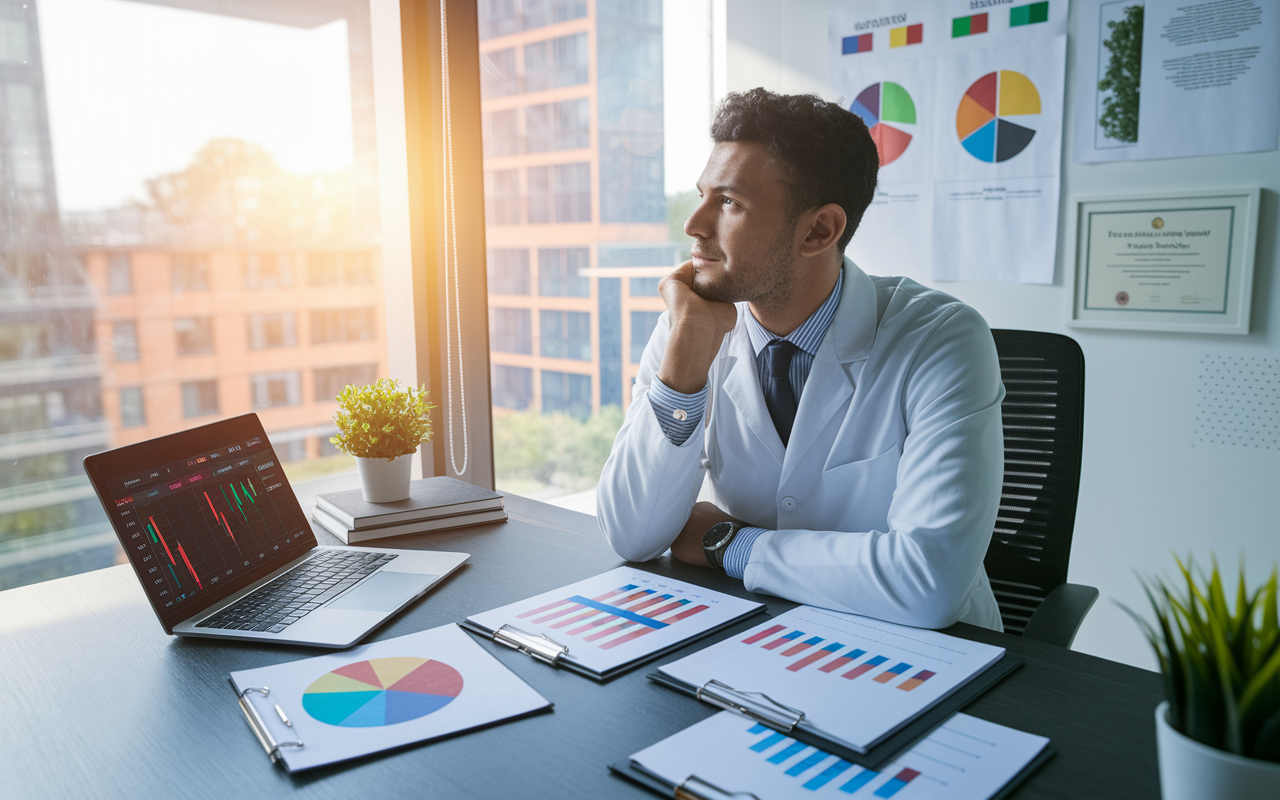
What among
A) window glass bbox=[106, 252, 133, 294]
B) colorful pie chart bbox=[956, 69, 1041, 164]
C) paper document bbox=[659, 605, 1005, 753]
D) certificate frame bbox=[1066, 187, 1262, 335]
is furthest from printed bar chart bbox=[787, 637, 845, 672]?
colorful pie chart bbox=[956, 69, 1041, 164]

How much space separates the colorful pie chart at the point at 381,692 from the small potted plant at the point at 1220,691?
64 cm

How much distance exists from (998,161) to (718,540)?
5.42ft

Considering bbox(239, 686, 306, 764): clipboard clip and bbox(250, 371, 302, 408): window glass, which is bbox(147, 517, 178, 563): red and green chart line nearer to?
bbox(239, 686, 306, 764): clipboard clip

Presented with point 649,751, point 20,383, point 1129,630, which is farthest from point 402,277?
point 1129,630

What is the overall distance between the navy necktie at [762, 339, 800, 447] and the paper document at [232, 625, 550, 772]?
2.33ft

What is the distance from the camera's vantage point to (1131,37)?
6.88 ft

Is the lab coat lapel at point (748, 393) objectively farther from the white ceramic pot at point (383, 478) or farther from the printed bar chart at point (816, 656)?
the white ceramic pot at point (383, 478)

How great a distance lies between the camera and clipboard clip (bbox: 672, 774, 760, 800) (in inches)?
26.5

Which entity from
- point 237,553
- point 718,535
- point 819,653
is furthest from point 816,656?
point 237,553

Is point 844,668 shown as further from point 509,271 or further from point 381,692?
point 509,271

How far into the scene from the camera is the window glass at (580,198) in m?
2.57

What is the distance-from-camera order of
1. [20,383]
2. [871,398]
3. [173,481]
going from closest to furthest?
[173,481], [871,398], [20,383]

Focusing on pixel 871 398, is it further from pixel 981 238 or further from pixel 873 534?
pixel 981 238

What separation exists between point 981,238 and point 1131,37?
596 millimetres
